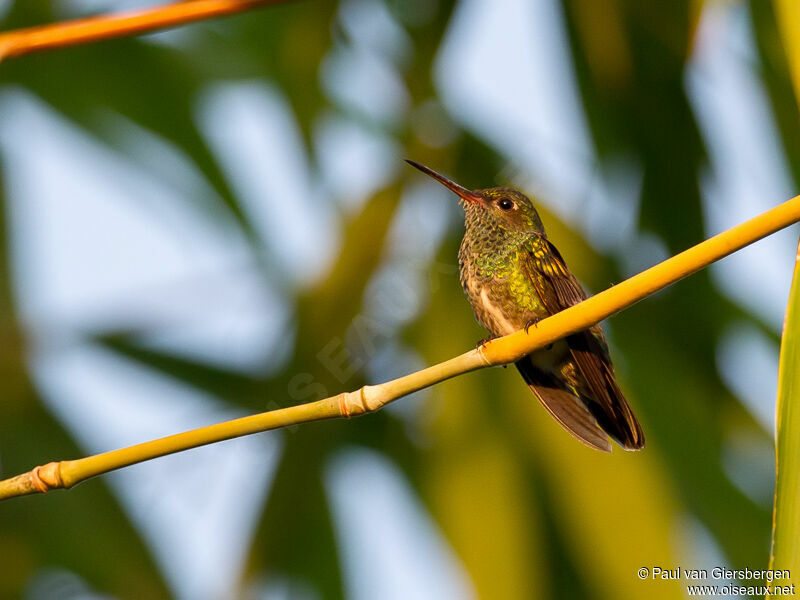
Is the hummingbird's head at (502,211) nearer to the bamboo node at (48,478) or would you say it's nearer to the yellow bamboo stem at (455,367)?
the yellow bamboo stem at (455,367)

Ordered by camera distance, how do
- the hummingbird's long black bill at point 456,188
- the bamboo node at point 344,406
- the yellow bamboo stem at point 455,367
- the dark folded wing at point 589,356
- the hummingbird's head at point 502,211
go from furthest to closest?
1. the hummingbird's head at point 502,211
2. the hummingbird's long black bill at point 456,188
3. the dark folded wing at point 589,356
4. the bamboo node at point 344,406
5. the yellow bamboo stem at point 455,367

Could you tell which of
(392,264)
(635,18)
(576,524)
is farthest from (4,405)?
(635,18)

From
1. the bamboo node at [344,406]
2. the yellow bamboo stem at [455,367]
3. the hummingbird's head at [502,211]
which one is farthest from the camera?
the hummingbird's head at [502,211]

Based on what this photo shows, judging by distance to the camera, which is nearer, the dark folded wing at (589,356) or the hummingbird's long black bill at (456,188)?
the dark folded wing at (589,356)

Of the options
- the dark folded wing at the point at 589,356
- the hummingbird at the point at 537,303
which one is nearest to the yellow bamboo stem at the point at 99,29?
the hummingbird at the point at 537,303

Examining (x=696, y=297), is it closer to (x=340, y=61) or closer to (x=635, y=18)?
(x=635, y=18)

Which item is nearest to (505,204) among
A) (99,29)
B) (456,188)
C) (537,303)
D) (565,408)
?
(456,188)

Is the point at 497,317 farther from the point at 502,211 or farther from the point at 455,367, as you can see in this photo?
the point at 455,367

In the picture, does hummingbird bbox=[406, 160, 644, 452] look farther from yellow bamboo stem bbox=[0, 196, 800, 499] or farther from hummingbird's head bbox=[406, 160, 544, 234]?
yellow bamboo stem bbox=[0, 196, 800, 499]
